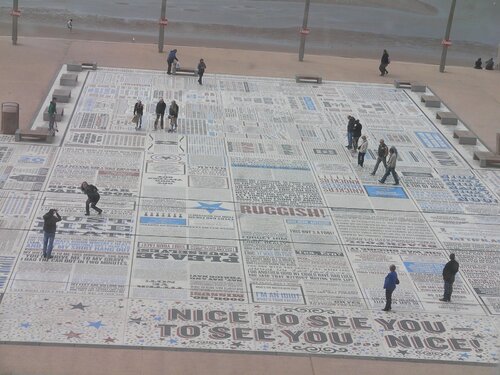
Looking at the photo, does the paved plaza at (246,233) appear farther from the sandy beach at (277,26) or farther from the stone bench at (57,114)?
the sandy beach at (277,26)

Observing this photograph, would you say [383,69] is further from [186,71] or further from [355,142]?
[355,142]

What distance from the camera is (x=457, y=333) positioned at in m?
21.2

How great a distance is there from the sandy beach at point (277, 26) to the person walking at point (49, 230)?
2338cm

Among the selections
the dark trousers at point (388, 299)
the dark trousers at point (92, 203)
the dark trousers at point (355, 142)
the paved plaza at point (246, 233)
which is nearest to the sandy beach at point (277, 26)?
the paved plaza at point (246, 233)

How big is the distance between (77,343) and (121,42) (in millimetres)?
25957

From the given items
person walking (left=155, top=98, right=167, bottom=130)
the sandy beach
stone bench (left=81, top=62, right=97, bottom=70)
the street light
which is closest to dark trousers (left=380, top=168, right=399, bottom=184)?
person walking (left=155, top=98, right=167, bottom=130)

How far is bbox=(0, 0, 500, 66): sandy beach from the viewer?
46.7 m

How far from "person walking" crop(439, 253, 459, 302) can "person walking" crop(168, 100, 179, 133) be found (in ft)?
39.4

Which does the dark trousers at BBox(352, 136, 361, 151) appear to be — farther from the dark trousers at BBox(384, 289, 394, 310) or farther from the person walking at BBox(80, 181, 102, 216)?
the dark trousers at BBox(384, 289, 394, 310)

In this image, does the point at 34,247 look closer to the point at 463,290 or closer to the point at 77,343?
the point at 77,343

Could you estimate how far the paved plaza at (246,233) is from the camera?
20578 mm

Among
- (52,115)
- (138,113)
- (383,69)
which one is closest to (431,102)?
(383,69)

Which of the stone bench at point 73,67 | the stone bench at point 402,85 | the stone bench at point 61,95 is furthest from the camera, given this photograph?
the stone bench at point 402,85

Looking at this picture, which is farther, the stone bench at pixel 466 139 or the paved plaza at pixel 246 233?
the stone bench at pixel 466 139
